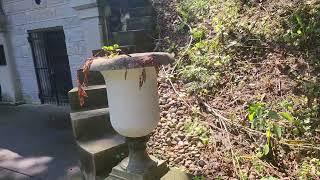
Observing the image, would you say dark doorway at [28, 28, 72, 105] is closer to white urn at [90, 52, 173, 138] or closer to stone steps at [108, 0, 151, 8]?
stone steps at [108, 0, 151, 8]

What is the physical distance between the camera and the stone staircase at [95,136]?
323 centimetres

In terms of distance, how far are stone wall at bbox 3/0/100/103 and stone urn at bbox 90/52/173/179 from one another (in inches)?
172

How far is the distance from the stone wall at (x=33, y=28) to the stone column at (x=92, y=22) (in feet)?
2.30

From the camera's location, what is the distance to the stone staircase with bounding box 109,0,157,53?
207 inches

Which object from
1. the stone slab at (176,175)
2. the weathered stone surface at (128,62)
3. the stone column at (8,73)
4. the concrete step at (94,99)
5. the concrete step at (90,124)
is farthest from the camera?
the stone column at (8,73)

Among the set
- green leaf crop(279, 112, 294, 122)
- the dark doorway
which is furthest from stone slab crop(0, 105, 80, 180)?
green leaf crop(279, 112, 294, 122)

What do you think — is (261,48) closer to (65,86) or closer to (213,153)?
(213,153)

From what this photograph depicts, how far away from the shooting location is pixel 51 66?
808cm

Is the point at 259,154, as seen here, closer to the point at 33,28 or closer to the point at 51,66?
the point at 51,66

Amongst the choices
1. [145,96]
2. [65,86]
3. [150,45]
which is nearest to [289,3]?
[150,45]

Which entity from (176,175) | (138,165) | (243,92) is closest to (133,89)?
(138,165)

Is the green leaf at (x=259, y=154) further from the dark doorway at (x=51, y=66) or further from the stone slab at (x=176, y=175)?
the dark doorway at (x=51, y=66)

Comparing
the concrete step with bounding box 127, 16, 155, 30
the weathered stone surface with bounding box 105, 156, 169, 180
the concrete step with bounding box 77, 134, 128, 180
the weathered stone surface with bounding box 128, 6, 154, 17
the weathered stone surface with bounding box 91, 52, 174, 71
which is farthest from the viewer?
the weathered stone surface with bounding box 128, 6, 154, 17

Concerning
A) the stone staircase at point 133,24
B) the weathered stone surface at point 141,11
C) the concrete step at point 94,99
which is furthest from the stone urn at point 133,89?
the weathered stone surface at point 141,11
